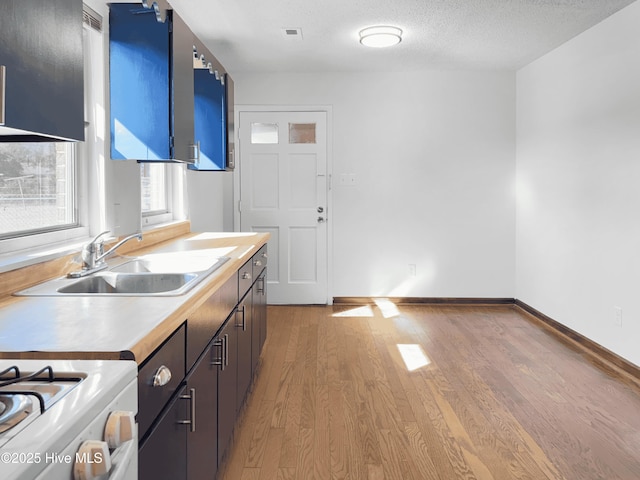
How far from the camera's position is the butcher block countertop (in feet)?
3.54

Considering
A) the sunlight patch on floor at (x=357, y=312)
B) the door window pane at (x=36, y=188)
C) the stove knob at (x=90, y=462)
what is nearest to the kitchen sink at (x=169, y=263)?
the door window pane at (x=36, y=188)

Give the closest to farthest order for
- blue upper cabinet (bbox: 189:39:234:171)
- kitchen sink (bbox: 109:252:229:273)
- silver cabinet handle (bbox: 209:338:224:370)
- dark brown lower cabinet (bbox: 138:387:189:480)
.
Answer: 1. dark brown lower cabinet (bbox: 138:387:189:480)
2. silver cabinet handle (bbox: 209:338:224:370)
3. kitchen sink (bbox: 109:252:229:273)
4. blue upper cabinet (bbox: 189:39:234:171)

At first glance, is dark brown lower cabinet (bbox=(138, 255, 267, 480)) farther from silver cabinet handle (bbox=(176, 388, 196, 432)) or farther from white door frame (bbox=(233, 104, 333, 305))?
white door frame (bbox=(233, 104, 333, 305))

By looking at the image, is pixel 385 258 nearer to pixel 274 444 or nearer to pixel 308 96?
pixel 308 96

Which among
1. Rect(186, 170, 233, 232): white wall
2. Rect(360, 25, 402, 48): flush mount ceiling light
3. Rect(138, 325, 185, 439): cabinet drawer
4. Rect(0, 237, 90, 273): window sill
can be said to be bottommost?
Rect(138, 325, 185, 439): cabinet drawer

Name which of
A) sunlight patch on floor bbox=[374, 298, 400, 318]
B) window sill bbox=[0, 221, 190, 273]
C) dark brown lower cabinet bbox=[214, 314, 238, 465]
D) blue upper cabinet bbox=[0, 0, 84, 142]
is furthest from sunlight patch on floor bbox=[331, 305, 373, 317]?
blue upper cabinet bbox=[0, 0, 84, 142]

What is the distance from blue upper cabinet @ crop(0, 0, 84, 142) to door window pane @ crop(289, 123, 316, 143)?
4136mm

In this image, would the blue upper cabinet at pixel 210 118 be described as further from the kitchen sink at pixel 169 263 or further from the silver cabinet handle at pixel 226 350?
the silver cabinet handle at pixel 226 350

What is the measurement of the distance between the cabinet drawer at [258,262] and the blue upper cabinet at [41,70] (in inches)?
72.0

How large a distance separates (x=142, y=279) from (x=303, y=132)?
353 centimetres

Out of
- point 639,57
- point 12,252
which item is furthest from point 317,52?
point 12,252

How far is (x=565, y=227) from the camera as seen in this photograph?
14.1ft

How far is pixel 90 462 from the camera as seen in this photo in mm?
750

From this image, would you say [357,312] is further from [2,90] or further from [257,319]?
[2,90]
